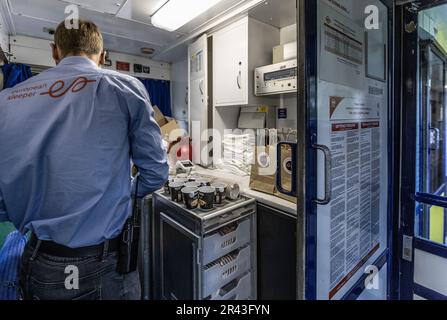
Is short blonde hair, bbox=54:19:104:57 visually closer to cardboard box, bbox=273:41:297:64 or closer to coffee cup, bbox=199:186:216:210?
coffee cup, bbox=199:186:216:210

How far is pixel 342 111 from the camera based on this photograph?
3.93 feet

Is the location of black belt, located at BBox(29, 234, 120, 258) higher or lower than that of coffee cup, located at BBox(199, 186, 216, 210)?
lower

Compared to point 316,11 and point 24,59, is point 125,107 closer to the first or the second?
point 316,11

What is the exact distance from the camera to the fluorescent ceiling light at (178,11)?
2.12 metres

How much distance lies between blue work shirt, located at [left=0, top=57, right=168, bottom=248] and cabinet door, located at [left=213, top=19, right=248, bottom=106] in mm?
1519

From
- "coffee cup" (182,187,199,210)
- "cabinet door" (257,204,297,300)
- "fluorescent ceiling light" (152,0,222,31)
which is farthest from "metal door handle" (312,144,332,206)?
"fluorescent ceiling light" (152,0,222,31)

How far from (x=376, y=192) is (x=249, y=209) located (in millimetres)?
787

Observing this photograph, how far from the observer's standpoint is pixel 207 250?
1.51 metres

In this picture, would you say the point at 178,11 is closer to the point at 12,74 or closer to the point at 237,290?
the point at 12,74

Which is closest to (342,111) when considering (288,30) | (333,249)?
(333,249)

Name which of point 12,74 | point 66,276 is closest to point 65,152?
point 66,276

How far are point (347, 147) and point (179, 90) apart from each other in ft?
10.6

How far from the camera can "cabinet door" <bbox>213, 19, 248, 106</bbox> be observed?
2340 millimetres

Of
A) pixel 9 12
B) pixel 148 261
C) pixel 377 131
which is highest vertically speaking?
pixel 9 12
